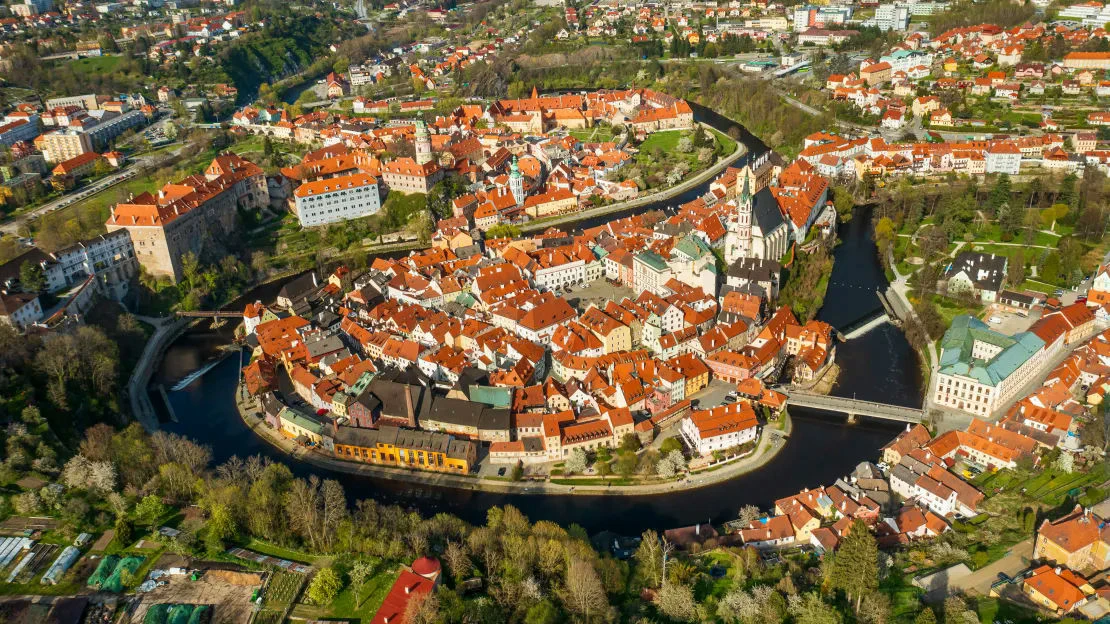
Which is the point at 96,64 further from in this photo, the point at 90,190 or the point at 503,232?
the point at 503,232

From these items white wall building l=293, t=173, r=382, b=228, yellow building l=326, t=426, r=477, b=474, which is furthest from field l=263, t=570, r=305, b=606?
white wall building l=293, t=173, r=382, b=228

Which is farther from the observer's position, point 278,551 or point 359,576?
point 278,551

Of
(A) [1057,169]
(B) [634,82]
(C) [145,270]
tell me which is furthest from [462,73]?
(A) [1057,169]

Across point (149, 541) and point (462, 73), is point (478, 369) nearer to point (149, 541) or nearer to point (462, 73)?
point (149, 541)

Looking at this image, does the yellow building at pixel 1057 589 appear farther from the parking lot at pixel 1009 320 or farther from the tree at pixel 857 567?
the parking lot at pixel 1009 320

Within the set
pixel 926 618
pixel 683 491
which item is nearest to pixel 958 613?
pixel 926 618

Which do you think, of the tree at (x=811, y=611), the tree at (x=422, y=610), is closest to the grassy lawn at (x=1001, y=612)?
the tree at (x=811, y=611)
